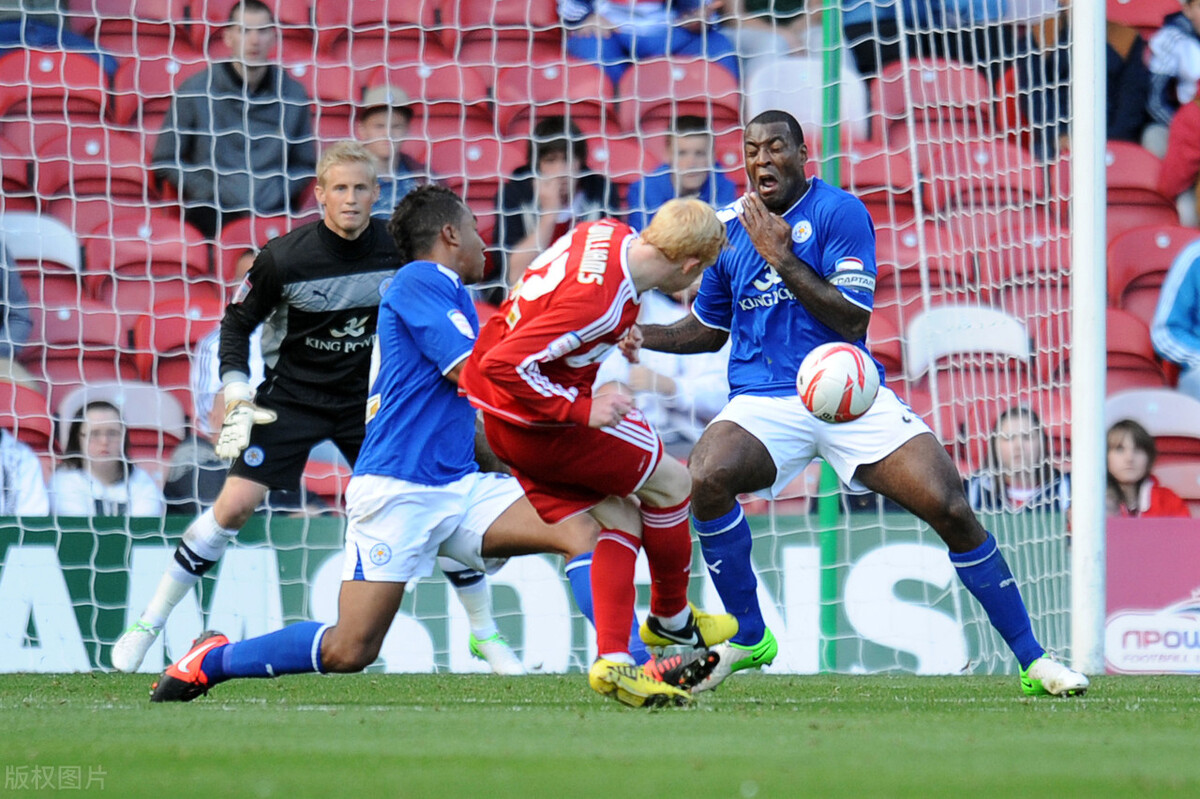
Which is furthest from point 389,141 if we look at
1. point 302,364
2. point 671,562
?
point 671,562

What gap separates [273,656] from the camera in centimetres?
429

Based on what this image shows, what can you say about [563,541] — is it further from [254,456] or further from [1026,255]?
[1026,255]

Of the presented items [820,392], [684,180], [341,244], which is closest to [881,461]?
[820,392]

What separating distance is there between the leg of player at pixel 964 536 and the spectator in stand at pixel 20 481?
13.8 ft

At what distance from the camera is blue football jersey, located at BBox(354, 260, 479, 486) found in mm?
4426

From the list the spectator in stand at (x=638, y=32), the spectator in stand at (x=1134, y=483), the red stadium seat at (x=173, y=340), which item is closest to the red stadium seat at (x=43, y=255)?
Answer: the red stadium seat at (x=173, y=340)

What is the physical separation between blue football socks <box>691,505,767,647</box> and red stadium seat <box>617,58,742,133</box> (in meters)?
3.83

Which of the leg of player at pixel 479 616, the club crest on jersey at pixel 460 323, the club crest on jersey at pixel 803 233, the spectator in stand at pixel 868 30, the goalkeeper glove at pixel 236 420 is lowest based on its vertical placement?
the leg of player at pixel 479 616

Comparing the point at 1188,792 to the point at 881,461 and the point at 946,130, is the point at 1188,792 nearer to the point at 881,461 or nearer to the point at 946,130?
the point at 881,461

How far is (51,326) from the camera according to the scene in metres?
7.86

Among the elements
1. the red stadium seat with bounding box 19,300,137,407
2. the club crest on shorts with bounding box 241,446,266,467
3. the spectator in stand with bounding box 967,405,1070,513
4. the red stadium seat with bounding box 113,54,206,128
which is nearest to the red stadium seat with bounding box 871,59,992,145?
the spectator in stand with bounding box 967,405,1070,513

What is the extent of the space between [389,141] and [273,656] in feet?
14.6

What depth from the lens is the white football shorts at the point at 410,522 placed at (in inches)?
172

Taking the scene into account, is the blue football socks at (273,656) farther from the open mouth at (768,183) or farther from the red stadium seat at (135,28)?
the red stadium seat at (135,28)
